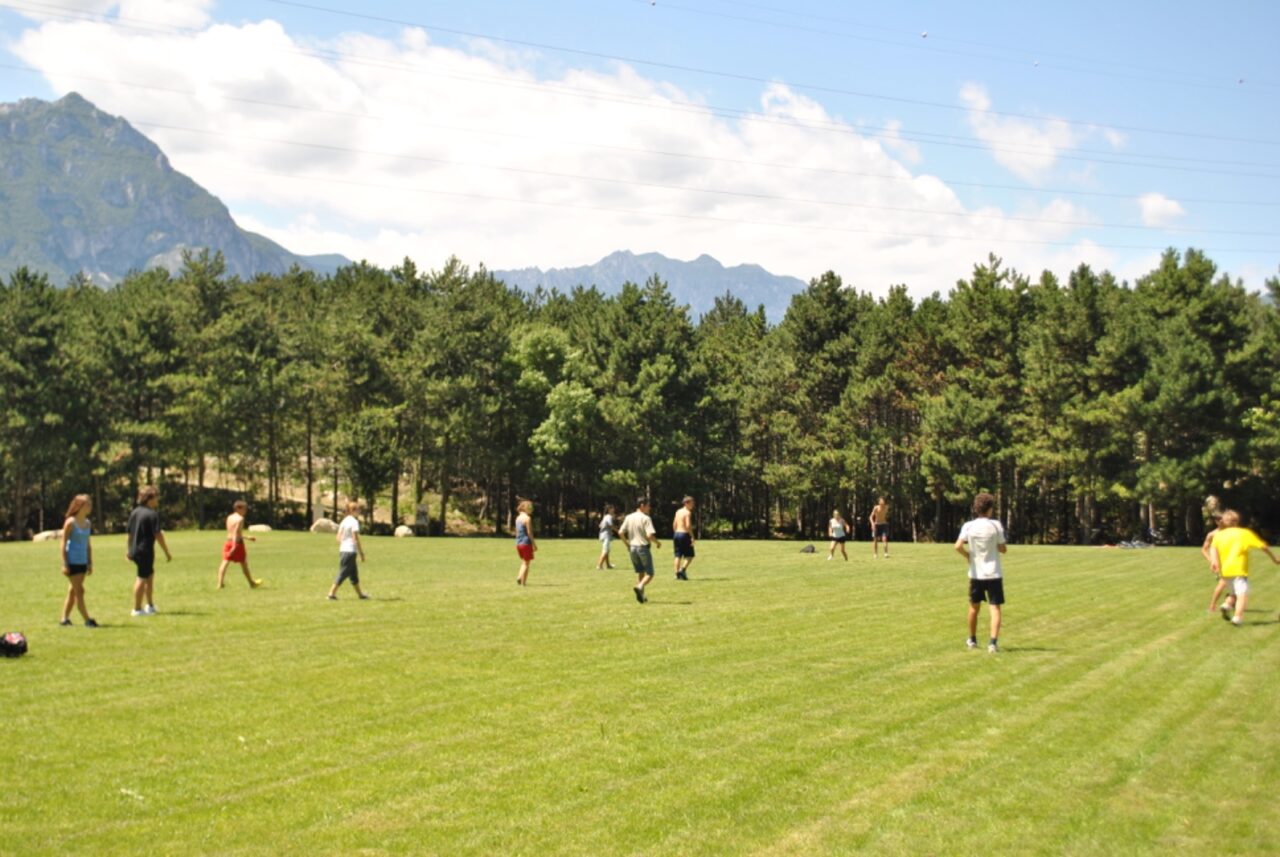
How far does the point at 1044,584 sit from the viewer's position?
27000 mm

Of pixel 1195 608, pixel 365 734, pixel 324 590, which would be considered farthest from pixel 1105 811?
pixel 324 590

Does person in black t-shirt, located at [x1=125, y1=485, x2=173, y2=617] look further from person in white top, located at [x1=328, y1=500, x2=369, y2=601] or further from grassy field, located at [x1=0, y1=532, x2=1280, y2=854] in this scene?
person in white top, located at [x1=328, y1=500, x2=369, y2=601]

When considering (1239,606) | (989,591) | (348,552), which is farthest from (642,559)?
(1239,606)

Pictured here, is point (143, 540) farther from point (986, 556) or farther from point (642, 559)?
point (986, 556)

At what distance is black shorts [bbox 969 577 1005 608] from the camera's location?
50.9ft

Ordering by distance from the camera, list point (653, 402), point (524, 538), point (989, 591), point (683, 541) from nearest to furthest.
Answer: point (989, 591) → point (524, 538) → point (683, 541) → point (653, 402)

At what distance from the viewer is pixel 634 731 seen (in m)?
10.6

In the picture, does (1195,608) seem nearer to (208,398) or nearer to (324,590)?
(324,590)

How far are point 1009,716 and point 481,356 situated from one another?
61496 mm

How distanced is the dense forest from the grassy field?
4274 centimetres

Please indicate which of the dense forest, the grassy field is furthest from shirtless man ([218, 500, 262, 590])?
the dense forest

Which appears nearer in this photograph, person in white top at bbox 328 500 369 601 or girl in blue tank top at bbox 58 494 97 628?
girl in blue tank top at bbox 58 494 97 628

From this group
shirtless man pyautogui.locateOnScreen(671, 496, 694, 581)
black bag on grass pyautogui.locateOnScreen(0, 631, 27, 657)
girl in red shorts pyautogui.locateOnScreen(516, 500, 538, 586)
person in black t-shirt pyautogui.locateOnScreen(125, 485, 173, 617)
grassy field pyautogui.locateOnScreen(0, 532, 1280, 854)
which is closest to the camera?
grassy field pyautogui.locateOnScreen(0, 532, 1280, 854)

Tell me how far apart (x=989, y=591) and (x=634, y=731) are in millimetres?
7243
